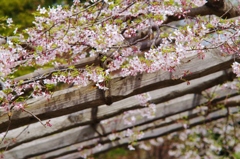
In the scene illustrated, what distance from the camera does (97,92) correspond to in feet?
10.8

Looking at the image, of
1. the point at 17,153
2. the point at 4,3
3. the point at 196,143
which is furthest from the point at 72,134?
the point at 4,3

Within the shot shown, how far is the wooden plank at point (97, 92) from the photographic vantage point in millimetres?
3273

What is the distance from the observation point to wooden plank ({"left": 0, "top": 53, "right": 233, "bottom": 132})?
3273 millimetres

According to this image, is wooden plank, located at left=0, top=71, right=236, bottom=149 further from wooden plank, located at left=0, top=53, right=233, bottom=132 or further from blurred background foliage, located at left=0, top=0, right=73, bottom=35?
blurred background foliage, located at left=0, top=0, right=73, bottom=35

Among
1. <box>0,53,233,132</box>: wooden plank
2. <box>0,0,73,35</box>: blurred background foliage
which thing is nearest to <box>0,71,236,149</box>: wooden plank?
<box>0,53,233,132</box>: wooden plank

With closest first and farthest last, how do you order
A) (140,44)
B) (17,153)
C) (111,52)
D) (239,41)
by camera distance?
1. (239,41)
2. (111,52)
3. (140,44)
4. (17,153)

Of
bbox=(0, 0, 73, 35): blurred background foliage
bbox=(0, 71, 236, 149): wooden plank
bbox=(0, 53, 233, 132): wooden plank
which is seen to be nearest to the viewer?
bbox=(0, 53, 233, 132): wooden plank

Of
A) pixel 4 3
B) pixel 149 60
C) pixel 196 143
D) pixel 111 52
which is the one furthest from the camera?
pixel 4 3

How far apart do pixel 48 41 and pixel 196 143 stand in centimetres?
546

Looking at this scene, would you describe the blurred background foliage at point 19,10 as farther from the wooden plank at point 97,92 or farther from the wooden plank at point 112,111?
the wooden plank at point 97,92

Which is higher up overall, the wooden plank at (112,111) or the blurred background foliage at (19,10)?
the wooden plank at (112,111)

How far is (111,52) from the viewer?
11.2 feet

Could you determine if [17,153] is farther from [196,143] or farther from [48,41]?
[196,143]

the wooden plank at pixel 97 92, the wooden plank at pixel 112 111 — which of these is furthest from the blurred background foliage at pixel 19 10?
the wooden plank at pixel 97 92
